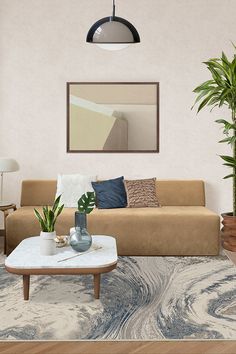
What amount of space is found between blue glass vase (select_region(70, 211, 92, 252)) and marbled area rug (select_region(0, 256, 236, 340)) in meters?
0.36

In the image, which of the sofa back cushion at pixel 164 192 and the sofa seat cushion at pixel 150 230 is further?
the sofa back cushion at pixel 164 192

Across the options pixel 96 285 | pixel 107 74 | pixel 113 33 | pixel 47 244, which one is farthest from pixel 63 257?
pixel 107 74

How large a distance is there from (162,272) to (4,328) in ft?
6.20

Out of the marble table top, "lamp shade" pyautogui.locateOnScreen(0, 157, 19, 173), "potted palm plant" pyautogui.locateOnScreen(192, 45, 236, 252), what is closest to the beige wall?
"lamp shade" pyautogui.locateOnScreen(0, 157, 19, 173)

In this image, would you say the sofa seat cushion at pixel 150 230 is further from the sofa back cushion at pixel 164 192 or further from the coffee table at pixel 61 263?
the coffee table at pixel 61 263

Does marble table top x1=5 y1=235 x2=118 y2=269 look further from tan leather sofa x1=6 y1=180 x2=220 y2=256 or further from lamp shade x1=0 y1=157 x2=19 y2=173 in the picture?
lamp shade x1=0 y1=157 x2=19 y2=173

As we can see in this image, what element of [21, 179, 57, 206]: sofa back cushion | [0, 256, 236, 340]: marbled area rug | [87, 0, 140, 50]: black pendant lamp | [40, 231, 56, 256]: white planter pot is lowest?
[0, 256, 236, 340]: marbled area rug

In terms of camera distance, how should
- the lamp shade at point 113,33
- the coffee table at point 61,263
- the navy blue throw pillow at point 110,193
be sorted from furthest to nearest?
1. the navy blue throw pillow at point 110,193
2. the lamp shade at point 113,33
3. the coffee table at point 61,263

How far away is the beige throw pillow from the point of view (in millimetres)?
5918

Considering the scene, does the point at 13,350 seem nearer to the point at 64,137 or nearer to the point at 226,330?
the point at 226,330

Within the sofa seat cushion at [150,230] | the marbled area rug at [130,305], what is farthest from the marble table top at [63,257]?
the sofa seat cushion at [150,230]

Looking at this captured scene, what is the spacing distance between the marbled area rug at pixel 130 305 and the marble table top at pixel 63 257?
0.30m

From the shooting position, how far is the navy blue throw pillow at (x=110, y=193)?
589 centimetres

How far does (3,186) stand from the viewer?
6.52 meters
